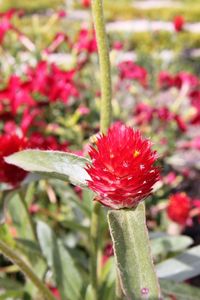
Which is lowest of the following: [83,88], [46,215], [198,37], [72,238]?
[72,238]

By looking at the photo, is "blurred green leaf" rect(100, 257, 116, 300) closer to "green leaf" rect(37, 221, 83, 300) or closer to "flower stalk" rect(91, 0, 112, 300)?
"green leaf" rect(37, 221, 83, 300)

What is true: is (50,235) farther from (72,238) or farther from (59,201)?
(59,201)

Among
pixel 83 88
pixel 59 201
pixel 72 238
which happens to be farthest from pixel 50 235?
pixel 83 88

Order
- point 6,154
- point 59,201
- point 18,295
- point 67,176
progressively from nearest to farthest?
point 67,176, point 6,154, point 18,295, point 59,201

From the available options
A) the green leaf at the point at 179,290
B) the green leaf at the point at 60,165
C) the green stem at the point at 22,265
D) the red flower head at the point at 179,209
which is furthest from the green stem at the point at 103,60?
the red flower head at the point at 179,209

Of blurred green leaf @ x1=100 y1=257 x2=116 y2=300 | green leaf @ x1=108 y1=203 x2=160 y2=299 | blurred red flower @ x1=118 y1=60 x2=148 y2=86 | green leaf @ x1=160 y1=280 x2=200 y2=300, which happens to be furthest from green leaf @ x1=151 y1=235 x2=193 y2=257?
blurred red flower @ x1=118 y1=60 x2=148 y2=86

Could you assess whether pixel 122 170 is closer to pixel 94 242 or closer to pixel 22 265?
pixel 22 265
